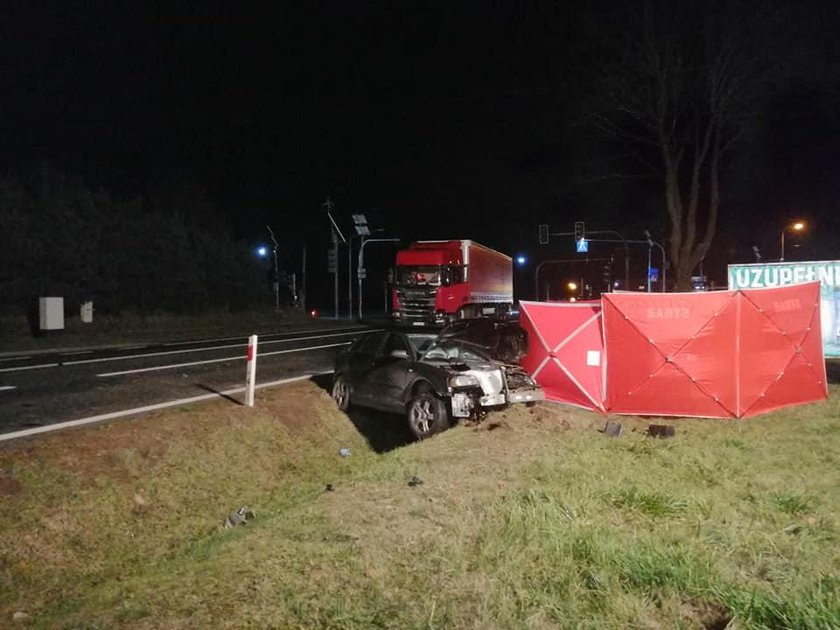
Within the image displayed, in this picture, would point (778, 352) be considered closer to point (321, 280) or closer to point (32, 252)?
point (32, 252)

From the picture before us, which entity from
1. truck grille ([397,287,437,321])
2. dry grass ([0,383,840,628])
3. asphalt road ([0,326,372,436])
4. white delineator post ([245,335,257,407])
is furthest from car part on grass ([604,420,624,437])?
truck grille ([397,287,437,321])

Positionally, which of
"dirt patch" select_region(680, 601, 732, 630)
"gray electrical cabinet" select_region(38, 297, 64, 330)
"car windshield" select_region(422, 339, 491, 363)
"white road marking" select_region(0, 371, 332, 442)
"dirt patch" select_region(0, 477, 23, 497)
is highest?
"gray electrical cabinet" select_region(38, 297, 64, 330)

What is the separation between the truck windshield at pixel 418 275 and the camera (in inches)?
1107

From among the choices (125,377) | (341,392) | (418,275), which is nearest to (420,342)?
(341,392)

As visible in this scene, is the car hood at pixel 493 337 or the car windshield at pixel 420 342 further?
the car hood at pixel 493 337

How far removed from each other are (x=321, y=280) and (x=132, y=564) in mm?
86229

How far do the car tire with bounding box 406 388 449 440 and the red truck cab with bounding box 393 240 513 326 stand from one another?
16.5 meters

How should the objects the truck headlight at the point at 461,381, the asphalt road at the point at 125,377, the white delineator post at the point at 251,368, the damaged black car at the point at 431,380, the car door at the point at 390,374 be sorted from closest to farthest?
the truck headlight at the point at 461,381, the damaged black car at the point at 431,380, the asphalt road at the point at 125,377, the car door at the point at 390,374, the white delineator post at the point at 251,368

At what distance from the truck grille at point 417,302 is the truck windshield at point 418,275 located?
0.31 meters

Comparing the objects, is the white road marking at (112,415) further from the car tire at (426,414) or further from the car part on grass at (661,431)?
the car part on grass at (661,431)

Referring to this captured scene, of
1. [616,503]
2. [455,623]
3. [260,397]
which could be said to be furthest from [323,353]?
[455,623]

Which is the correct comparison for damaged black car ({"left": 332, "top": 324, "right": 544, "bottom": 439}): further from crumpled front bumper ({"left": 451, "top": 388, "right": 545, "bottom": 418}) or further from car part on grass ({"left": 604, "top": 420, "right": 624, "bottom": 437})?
car part on grass ({"left": 604, "top": 420, "right": 624, "bottom": 437})

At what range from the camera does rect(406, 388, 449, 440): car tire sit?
32.7 feet

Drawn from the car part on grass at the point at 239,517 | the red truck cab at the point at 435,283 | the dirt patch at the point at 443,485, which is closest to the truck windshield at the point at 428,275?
the red truck cab at the point at 435,283
